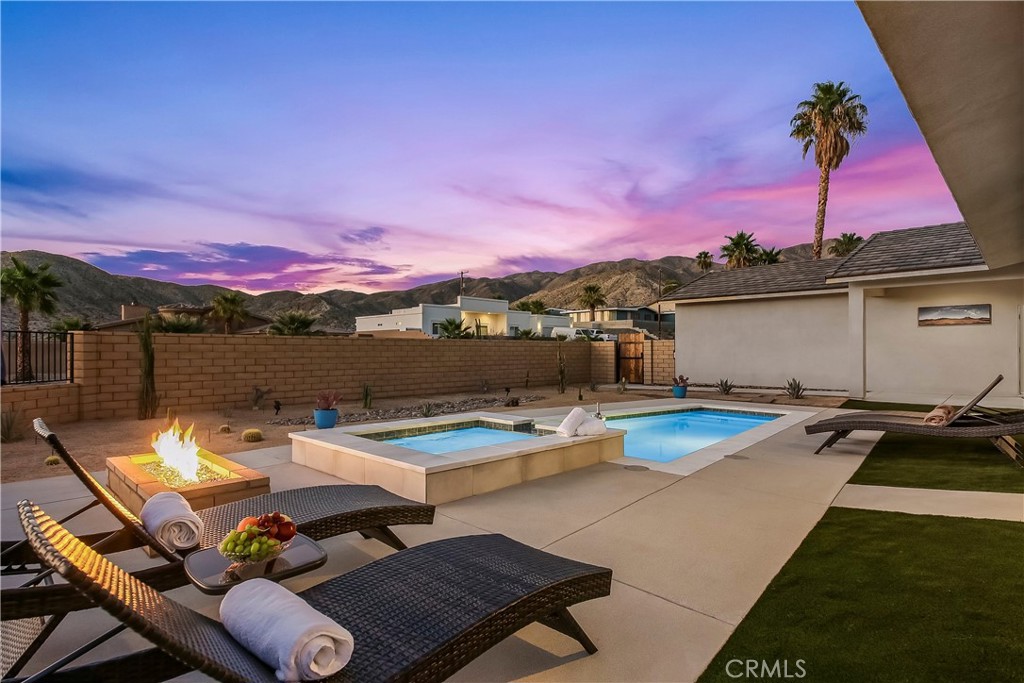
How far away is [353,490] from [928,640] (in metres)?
3.35

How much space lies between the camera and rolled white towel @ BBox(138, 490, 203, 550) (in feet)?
9.00

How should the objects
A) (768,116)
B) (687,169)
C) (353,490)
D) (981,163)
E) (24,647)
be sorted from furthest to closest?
(687,169) < (768,116) < (981,163) < (353,490) < (24,647)

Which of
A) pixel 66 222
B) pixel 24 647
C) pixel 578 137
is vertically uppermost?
pixel 578 137

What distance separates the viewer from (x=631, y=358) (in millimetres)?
19016

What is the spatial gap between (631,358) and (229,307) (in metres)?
21.1

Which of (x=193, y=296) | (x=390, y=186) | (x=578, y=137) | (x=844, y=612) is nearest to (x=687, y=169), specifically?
(x=578, y=137)

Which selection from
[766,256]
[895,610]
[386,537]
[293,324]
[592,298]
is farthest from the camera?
[592,298]

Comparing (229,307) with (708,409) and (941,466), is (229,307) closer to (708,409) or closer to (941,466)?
(708,409)

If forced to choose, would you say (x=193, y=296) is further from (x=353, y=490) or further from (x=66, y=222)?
(x=353, y=490)

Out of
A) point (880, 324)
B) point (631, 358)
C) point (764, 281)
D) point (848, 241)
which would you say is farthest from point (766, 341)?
point (848, 241)

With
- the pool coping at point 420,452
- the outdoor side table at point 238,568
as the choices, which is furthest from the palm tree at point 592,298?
the outdoor side table at point 238,568

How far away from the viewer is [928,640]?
2.32 metres

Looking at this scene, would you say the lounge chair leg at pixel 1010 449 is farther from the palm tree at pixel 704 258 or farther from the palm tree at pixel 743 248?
the palm tree at pixel 704 258

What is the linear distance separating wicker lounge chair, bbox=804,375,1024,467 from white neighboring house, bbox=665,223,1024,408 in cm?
624
